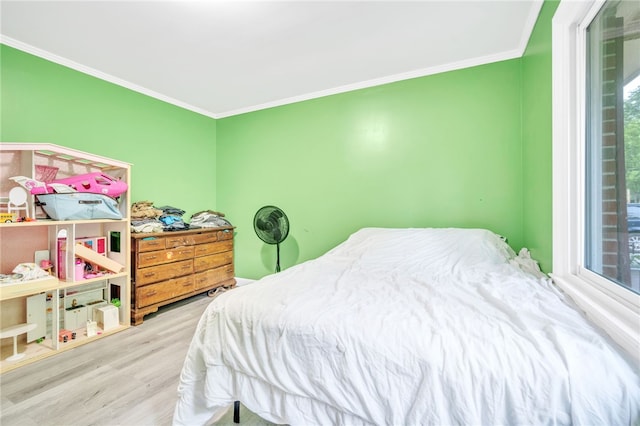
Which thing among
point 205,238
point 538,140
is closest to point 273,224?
point 205,238

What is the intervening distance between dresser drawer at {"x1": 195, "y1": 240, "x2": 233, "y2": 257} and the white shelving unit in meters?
0.74

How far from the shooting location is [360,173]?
2963mm

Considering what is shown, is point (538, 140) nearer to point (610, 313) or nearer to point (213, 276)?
point (610, 313)

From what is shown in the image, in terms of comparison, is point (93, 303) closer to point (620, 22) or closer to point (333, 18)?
point (333, 18)

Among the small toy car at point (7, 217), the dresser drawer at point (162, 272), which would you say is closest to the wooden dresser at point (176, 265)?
the dresser drawer at point (162, 272)

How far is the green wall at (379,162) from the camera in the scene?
2404mm

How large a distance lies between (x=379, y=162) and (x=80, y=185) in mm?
2707

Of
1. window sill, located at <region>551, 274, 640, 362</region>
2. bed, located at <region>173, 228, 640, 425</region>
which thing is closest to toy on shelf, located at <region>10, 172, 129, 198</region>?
bed, located at <region>173, 228, 640, 425</region>

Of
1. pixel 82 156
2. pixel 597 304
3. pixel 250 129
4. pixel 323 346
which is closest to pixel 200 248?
pixel 82 156

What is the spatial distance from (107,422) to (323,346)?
1.27m

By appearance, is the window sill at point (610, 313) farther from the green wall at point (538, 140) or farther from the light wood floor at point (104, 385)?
the light wood floor at point (104, 385)

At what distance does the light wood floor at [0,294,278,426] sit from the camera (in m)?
1.40

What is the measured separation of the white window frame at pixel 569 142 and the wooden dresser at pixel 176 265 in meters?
3.12

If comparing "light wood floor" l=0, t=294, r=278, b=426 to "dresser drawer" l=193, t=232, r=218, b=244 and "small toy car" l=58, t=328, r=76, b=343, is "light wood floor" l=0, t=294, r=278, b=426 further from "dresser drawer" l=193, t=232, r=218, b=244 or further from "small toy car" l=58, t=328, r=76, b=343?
"dresser drawer" l=193, t=232, r=218, b=244
